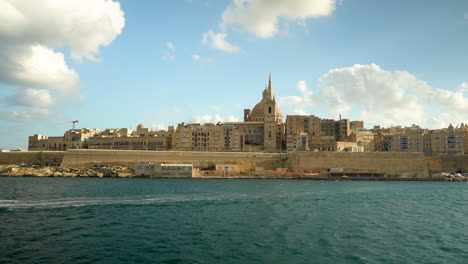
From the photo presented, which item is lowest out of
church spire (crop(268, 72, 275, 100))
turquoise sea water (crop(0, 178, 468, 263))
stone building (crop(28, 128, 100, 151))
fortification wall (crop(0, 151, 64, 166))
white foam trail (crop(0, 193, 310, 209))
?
turquoise sea water (crop(0, 178, 468, 263))

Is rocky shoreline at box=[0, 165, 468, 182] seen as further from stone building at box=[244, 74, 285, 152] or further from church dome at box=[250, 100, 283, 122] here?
church dome at box=[250, 100, 283, 122]

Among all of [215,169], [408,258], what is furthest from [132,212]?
[215,169]

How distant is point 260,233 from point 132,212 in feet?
30.1

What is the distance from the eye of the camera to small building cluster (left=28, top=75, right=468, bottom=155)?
87875mm

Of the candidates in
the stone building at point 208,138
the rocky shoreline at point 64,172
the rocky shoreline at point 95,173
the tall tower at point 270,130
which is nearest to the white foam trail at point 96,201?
the rocky shoreline at point 95,173

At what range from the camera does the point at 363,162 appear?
71500mm

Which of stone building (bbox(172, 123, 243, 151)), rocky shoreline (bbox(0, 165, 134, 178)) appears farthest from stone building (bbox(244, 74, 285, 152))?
rocky shoreline (bbox(0, 165, 134, 178))

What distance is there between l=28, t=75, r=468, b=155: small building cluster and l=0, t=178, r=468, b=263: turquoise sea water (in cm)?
5899

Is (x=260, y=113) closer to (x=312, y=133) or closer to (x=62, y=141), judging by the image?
(x=312, y=133)

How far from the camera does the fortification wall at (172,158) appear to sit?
2751 inches

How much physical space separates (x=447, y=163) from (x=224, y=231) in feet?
229

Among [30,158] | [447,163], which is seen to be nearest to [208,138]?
[30,158]

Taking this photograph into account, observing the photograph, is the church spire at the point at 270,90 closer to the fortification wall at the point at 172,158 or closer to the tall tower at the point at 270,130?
the tall tower at the point at 270,130

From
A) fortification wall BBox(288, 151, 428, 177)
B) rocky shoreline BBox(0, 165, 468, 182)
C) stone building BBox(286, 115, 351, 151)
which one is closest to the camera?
rocky shoreline BBox(0, 165, 468, 182)
